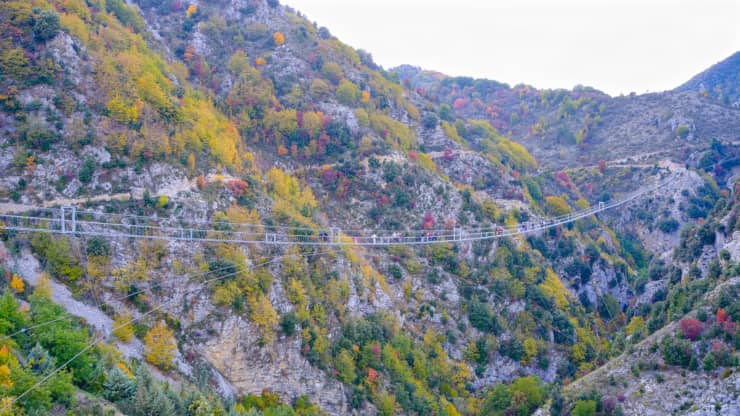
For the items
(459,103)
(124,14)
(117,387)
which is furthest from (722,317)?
(459,103)

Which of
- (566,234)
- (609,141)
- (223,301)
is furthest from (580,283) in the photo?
(223,301)

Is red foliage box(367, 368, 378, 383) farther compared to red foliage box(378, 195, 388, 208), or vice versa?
red foliage box(378, 195, 388, 208)

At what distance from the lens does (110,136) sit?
3812cm

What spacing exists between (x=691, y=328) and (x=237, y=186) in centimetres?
2658

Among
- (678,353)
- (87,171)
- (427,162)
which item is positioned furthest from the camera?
(427,162)

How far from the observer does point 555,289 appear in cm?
5225

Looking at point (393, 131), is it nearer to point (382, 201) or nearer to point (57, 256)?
point (382, 201)

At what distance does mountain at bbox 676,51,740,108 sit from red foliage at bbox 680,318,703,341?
73.1 m

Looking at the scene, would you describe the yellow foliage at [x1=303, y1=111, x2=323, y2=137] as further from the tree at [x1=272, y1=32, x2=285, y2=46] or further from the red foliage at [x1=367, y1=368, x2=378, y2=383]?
the red foliage at [x1=367, y1=368, x2=378, y2=383]

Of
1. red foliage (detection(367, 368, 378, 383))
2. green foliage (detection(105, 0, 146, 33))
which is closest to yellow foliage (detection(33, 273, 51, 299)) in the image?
red foliage (detection(367, 368, 378, 383))

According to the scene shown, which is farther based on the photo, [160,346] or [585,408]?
[585,408]

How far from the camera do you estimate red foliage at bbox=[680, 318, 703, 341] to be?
117 feet

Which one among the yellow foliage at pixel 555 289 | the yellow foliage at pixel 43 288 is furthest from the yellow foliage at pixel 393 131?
the yellow foliage at pixel 43 288

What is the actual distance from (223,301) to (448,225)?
22.2m
